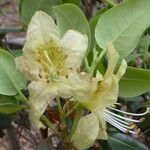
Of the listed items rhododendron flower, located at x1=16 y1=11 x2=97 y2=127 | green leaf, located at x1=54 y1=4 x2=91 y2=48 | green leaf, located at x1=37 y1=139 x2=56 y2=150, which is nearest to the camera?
rhododendron flower, located at x1=16 y1=11 x2=97 y2=127

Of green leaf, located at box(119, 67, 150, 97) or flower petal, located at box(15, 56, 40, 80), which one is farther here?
green leaf, located at box(119, 67, 150, 97)

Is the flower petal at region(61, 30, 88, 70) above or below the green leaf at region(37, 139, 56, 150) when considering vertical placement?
above

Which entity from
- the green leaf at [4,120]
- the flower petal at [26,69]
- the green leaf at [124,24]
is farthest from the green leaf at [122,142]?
the flower petal at [26,69]

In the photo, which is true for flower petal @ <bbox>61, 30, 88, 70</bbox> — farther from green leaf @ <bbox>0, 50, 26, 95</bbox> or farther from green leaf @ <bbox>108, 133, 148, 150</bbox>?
green leaf @ <bbox>108, 133, 148, 150</bbox>

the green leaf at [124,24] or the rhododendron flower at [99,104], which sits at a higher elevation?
the green leaf at [124,24]

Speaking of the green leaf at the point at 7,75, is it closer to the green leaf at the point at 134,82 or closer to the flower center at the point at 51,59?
the flower center at the point at 51,59

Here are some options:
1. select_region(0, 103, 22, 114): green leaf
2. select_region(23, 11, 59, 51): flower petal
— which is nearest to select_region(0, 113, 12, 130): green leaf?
select_region(0, 103, 22, 114): green leaf

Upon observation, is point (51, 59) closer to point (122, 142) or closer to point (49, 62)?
point (49, 62)

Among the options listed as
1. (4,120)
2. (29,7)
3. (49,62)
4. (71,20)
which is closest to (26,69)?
(49,62)
